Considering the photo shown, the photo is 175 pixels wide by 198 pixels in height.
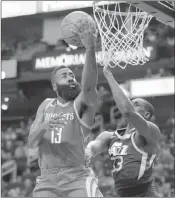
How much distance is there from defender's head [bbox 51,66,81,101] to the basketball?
0.25 meters

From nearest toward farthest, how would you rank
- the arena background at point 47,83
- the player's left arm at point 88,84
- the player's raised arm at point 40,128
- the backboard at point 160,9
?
the player's raised arm at point 40,128, the player's left arm at point 88,84, the backboard at point 160,9, the arena background at point 47,83

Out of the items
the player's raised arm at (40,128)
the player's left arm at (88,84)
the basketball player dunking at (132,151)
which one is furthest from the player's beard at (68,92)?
the basketball player dunking at (132,151)

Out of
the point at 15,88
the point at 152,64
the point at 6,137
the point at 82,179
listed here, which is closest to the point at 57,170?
the point at 82,179

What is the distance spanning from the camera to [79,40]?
14.5 feet

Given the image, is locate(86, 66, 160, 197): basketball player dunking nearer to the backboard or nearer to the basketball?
the basketball

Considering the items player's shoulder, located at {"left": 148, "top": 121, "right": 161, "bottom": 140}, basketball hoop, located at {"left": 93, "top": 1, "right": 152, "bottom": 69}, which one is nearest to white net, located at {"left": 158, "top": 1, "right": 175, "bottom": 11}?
basketball hoop, located at {"left": 93, "top": 1, "right": 152, "bottom": 69}

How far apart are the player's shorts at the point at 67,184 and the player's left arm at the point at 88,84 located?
0.39 metres

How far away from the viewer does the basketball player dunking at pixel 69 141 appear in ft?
13.2

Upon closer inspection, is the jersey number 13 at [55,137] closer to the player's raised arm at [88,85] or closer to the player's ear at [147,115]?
the player's raised arm at [88,85]

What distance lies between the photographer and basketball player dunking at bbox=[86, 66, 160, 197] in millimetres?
4664

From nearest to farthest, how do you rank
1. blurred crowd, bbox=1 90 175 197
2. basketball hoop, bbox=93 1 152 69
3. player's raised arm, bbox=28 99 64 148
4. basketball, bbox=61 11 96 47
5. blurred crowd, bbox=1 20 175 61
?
player's raised arm, bbox=28 99 64 148
basketball, bbox=61 11 96 47
basketball hoop, bbox=93 1 152 69
blurred crowd, bbox=1 90 175 197
blurred crowd, bbox=1 20 175 61

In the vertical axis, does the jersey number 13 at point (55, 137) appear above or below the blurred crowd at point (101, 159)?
above

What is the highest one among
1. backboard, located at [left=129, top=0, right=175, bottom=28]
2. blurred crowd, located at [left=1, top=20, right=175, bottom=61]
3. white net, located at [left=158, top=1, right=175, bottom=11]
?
blurred crowd, located at [left=1, top=20, right=175, bottom=61]

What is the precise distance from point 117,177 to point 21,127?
11560 millimetres
